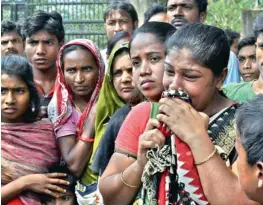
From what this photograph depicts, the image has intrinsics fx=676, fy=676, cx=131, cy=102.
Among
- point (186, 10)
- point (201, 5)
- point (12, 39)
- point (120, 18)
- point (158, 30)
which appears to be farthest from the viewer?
point (12, 39)

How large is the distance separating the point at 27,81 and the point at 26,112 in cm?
22

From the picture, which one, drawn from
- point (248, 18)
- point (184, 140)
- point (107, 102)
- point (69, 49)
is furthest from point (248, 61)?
point (184, 140)

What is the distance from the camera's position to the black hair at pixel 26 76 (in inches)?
181

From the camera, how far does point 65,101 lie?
4.84 metres

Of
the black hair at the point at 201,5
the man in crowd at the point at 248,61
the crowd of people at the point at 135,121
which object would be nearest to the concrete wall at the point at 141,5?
the man in crowd at the point at 248,61

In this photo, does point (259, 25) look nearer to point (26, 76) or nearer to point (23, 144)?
point (26, 76)

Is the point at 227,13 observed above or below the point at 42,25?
below

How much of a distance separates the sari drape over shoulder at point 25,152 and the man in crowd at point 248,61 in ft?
11.7

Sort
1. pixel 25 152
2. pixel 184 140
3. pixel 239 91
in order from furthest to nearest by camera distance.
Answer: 1. pixel 25 152
2. pixel 239 91
3. pixel 184 140

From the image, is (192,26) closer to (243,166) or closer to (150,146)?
(150,146)

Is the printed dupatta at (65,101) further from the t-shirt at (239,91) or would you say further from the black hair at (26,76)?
the t-shirt at (239,91)

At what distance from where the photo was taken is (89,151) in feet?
15.2

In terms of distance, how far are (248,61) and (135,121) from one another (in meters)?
4.56

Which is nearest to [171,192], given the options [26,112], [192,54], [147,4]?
[192,54]
